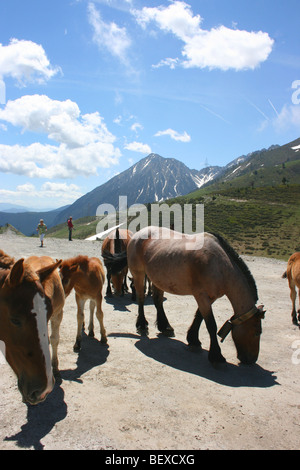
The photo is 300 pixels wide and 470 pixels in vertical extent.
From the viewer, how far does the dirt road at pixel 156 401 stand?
3355mm

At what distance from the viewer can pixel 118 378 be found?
15.8 feet

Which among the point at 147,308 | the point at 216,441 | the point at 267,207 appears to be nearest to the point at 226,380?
the point at 216,441

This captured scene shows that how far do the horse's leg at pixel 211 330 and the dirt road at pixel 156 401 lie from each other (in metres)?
0.23

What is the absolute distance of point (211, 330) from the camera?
5984 mm

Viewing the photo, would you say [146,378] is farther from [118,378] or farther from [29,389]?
[29,389]

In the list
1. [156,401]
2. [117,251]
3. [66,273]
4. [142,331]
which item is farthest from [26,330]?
[117,251]

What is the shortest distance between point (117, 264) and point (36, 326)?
7151 mm

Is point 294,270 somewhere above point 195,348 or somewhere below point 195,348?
above

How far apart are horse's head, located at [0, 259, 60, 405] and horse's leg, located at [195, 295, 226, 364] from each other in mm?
3712

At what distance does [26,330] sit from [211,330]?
4.02 metres

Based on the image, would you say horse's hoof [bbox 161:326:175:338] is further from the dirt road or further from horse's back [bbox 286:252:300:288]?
horse's back [bbox 286:252:300:288]

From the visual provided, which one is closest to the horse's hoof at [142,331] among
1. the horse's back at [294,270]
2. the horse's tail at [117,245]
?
the horse's tail at [117,245]

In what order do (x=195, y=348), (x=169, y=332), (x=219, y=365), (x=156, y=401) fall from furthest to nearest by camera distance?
(x=169, y=332), (x=195, y=348), (x=219, y=365), (x=156, y=401)

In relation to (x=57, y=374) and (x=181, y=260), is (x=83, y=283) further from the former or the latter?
(x=181, y=260)
